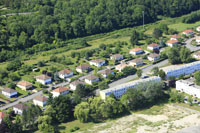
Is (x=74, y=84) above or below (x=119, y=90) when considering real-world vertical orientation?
above

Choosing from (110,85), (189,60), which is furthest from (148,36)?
(110,85)

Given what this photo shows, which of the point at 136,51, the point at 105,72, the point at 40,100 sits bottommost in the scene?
the point at 40,100

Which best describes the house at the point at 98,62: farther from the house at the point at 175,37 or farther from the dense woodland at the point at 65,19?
the house at the point at 175,37

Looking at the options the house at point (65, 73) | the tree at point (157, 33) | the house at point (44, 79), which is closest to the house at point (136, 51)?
the tree at point (157, 33)

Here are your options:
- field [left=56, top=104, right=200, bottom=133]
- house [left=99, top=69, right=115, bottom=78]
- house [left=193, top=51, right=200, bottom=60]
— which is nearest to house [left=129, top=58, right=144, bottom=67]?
house [left=99, top=69, right=115, bottom=78]

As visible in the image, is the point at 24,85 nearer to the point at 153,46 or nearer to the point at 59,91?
the point at 59,91

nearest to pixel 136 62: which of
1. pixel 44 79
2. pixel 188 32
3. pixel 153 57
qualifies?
pixel 153 57
